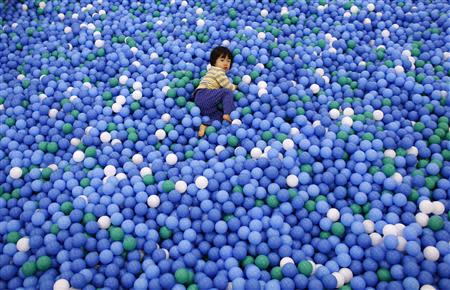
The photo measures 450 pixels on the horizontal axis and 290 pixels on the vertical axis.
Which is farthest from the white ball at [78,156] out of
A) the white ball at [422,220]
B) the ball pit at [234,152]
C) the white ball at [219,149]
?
the white ball at [422,220]

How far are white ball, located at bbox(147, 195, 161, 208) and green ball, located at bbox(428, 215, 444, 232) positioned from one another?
1.37 m

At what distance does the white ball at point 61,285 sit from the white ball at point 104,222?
0.33m

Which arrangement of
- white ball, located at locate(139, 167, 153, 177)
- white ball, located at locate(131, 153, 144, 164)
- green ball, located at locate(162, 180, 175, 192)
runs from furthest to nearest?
white ball, located at locate(131, 153, 144, 164) → white ball, located at locate(139, 167, 153, 177) → green ball, located at locate(162, 180, 175, 192)

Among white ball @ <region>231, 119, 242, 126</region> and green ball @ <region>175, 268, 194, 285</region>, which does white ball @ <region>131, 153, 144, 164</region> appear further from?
green ball @ <region>175, 268, 194, 285</region>

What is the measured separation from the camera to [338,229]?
209 centimetres

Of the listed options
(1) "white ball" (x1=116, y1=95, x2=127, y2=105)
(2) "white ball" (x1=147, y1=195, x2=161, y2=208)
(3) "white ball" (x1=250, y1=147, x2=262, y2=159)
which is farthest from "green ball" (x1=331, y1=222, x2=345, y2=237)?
(1) "white ball" (x1=116, y1=95, x2=127, y2=105)

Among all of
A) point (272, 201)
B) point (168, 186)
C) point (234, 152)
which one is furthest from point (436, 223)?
point (168, 186)

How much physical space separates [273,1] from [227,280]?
104 inches

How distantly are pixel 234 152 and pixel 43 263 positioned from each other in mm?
1182

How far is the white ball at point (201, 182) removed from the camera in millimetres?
2271

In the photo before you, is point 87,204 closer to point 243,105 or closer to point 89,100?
point 89,100

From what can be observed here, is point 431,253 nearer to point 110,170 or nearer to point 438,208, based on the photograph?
point 438,208

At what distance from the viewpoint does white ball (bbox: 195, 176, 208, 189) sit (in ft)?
7.45

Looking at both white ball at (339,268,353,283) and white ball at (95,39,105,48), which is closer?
Result: white ball at (339,268,353,283)
